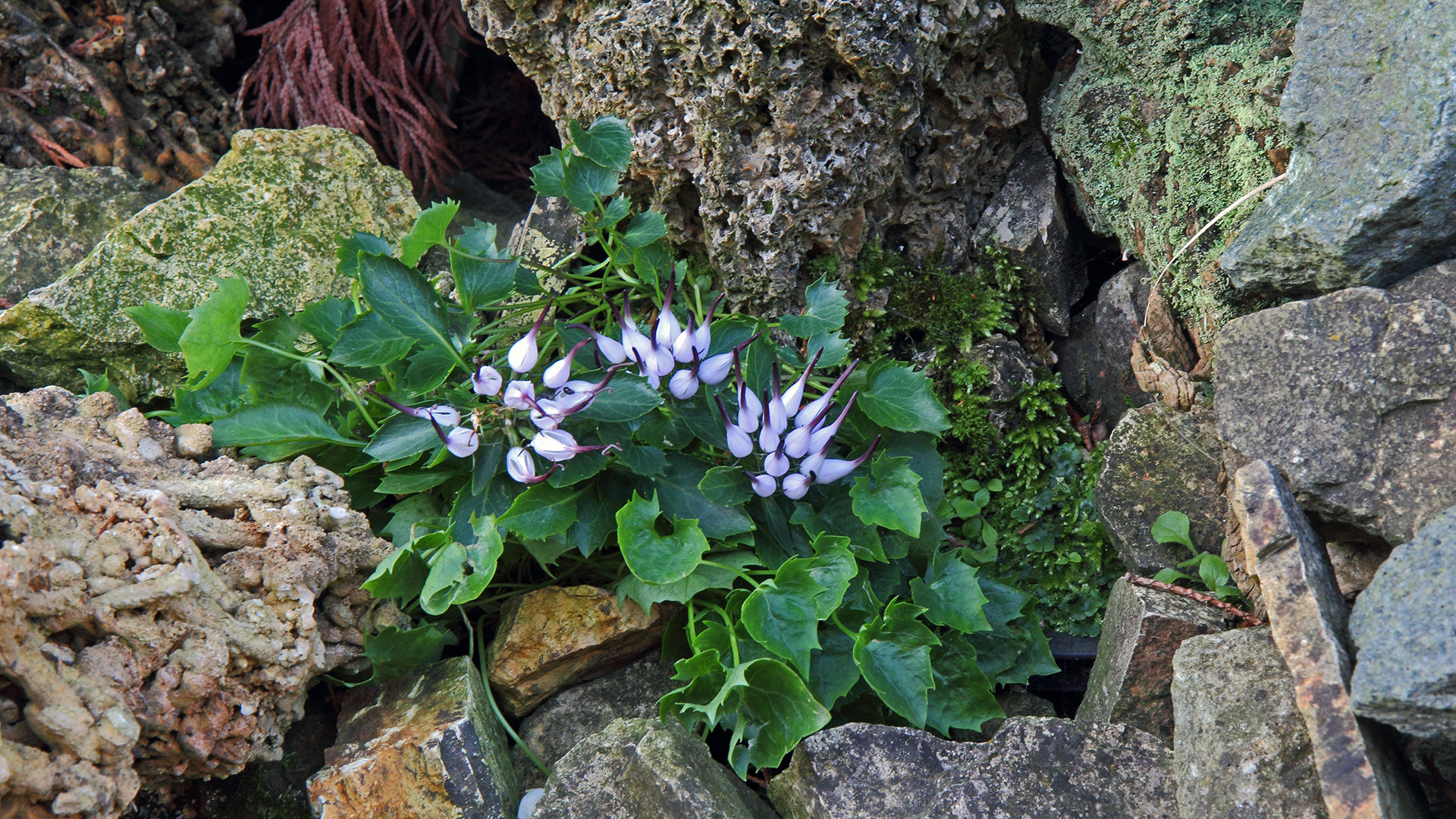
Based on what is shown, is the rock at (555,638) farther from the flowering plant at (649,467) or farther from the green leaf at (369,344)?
the green leaf at (369,344)

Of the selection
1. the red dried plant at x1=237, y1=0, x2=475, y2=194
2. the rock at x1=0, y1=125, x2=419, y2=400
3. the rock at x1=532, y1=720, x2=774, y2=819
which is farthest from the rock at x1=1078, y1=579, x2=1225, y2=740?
the red dried plant at x1=237, y1=0, x2=475, y2=194

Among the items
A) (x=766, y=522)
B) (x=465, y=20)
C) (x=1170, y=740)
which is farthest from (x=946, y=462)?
(x=465, y=20)

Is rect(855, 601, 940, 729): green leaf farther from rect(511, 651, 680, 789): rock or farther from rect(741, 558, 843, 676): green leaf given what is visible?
rect(511, 651, 680, 789): rock

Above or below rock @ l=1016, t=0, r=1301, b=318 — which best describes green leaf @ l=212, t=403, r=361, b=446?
below

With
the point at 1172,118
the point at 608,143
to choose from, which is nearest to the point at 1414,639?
the point at 1172,118

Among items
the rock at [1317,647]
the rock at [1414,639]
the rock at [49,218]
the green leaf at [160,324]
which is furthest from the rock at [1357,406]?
the rock at [49,218]

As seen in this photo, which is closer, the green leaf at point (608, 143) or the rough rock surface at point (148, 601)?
the rough rock surface at point (148, 601)

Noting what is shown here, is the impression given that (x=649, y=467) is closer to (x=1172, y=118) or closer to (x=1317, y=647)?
(x=1317, y=647)
